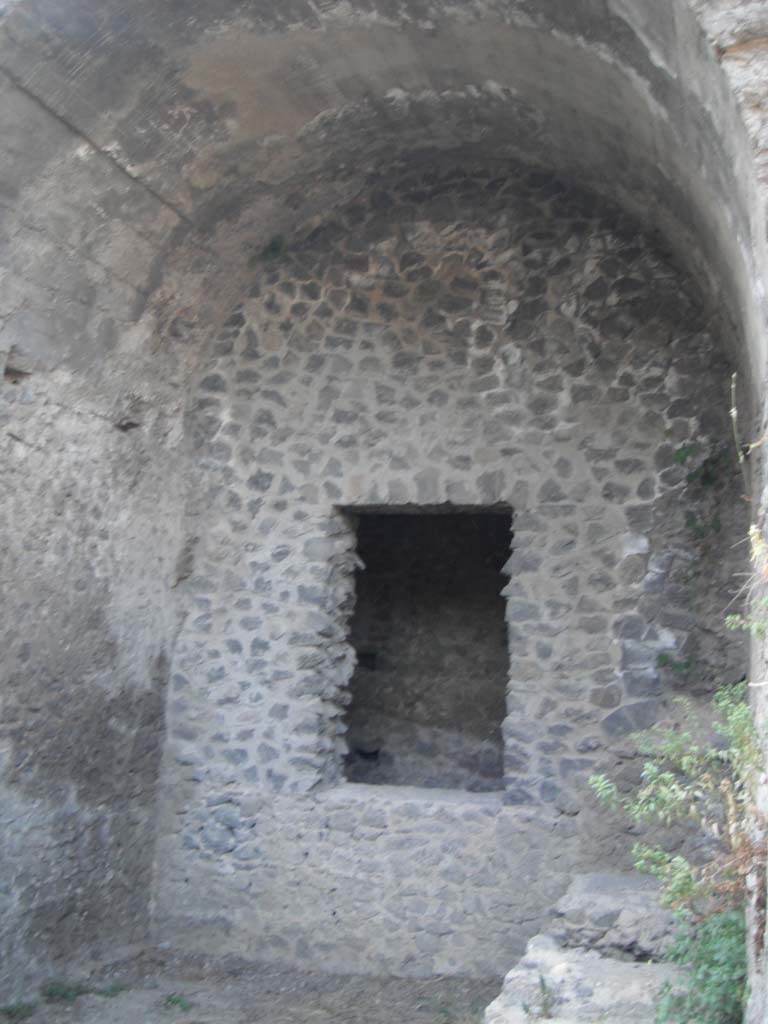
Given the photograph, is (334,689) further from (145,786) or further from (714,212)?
(714,212)

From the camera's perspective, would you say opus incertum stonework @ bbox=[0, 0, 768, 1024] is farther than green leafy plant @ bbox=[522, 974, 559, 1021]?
Yes

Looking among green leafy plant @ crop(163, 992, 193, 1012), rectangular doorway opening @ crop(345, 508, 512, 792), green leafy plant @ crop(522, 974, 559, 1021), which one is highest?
rectangular doorway opening @ crop(345, 508, 512, 792)

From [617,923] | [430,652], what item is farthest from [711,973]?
[430,652]

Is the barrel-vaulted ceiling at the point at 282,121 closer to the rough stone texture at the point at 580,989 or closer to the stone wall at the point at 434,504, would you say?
the stone wall at the point at 434,504

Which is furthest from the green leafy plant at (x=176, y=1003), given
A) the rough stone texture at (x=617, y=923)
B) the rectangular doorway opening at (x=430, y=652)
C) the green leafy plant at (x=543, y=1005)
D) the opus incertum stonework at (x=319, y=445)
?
the rectangular doorway opening at (x=430, y=652)

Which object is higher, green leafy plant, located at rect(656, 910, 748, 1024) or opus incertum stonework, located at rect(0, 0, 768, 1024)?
opus incertum stonework, located at rect(0, 0, 768, 1024)

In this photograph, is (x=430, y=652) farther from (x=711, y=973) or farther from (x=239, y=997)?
(x=711, y=973)

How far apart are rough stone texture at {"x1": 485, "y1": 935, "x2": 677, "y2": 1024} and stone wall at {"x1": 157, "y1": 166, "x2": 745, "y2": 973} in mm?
1380

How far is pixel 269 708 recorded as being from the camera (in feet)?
19.6

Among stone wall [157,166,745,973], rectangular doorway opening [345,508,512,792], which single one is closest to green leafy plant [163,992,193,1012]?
stone wall [157,166,745,973]

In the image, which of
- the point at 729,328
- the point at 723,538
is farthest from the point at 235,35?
the point at 723,538

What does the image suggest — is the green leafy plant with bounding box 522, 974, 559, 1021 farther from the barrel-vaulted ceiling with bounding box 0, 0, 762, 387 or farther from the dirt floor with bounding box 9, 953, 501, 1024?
the barrel-vaulted ceiling with bounding box 0, 0, 762, 387

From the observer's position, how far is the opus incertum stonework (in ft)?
16.1

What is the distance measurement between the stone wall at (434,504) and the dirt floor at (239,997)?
157mm
